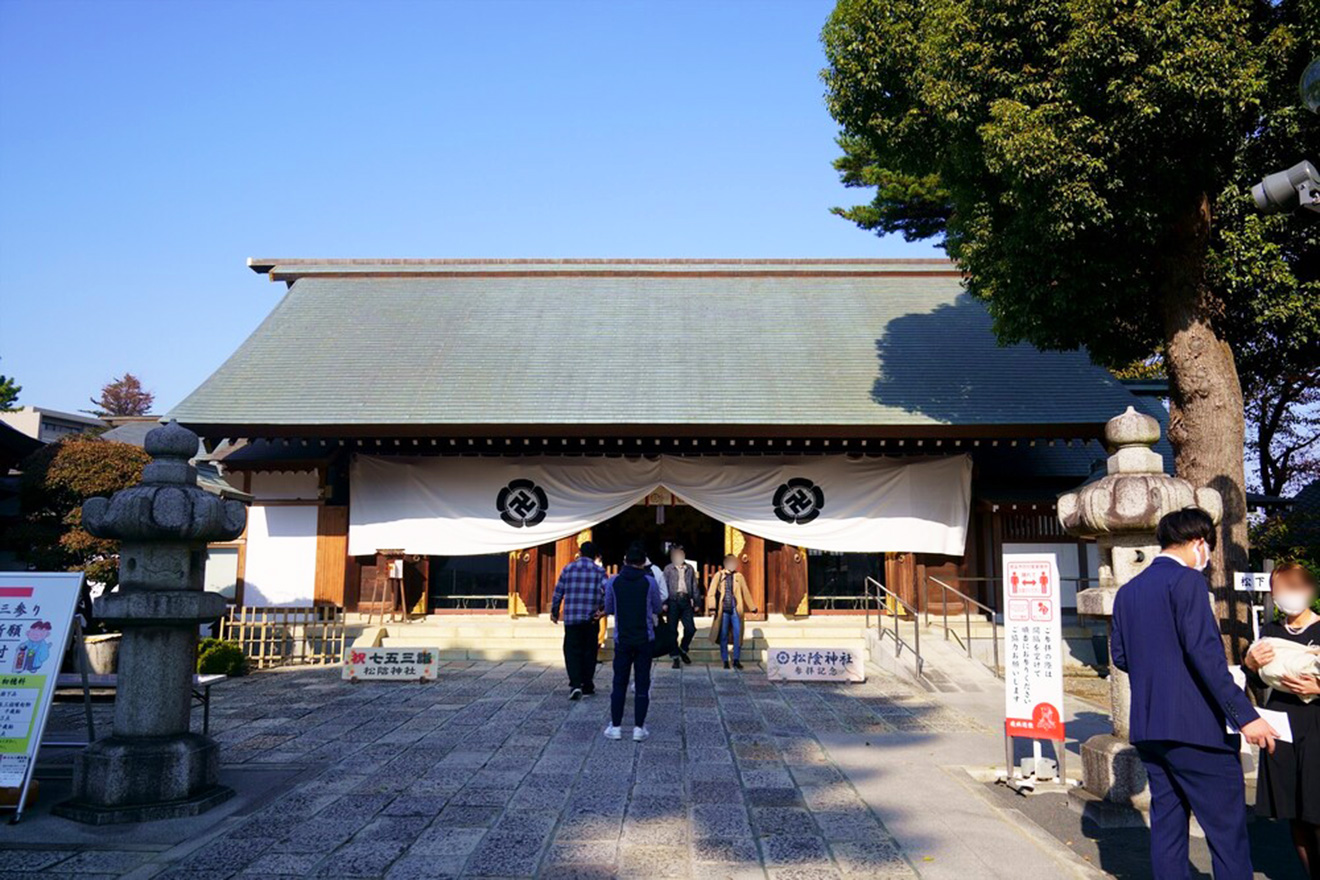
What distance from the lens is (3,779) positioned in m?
5.22

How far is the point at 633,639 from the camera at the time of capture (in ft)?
24.2

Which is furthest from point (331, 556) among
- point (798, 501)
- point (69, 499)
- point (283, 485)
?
point (798, 501)

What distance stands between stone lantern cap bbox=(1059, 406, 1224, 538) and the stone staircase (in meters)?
7.49

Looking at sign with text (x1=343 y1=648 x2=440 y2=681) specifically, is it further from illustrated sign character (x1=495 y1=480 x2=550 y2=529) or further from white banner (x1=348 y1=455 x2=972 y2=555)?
illustrated sign character (x1=495 y1=480 x2=550 y2=529)

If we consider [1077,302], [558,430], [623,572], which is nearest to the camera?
[623,572]

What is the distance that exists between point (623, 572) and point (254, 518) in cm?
1004

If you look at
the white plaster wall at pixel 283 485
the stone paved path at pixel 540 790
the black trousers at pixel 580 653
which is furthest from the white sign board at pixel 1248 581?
the white plaster wall at pixel 283 485

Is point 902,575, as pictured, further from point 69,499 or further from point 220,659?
point 69,499

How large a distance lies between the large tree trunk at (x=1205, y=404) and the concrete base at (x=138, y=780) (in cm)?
956

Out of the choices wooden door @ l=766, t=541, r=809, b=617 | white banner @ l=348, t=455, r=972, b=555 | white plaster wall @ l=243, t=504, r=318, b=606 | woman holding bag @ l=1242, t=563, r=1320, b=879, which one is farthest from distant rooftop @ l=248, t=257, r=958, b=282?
woman holding bag @ l=1242, t=563, r=1320, b=879

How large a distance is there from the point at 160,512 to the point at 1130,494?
20.5 feet

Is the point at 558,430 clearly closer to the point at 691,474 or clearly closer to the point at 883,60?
the point at 691,474

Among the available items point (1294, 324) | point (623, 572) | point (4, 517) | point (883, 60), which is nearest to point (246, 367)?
point (4, 517)

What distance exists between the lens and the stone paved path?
454cm
